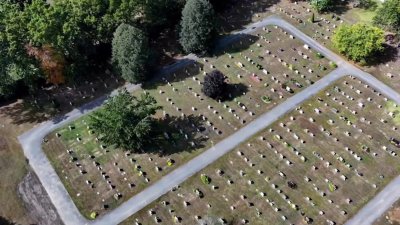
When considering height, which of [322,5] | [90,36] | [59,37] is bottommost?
[322,5]

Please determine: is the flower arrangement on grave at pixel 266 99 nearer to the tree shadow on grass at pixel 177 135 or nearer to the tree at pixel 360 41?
the tree shadow on grass at pixel 177 135

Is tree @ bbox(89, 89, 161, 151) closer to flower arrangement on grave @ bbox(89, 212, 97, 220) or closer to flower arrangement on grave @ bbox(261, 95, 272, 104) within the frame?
flower arrangement on grave @ bbox(89, 212, 97, 220)

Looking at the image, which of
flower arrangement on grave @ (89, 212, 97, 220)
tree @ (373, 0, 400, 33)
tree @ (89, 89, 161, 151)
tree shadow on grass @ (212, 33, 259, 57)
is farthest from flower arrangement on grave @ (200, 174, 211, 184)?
tree @ (373, 0, 400, 33)

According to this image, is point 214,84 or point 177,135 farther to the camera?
point 214,84

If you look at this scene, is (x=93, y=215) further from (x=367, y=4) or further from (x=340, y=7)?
(x=367, y=4)

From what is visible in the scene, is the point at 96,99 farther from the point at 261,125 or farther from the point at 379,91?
the point at 379,91

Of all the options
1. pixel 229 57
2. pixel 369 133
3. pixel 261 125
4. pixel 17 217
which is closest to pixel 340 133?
pixel 369 133

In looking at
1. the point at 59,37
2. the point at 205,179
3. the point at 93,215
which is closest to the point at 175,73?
the point at 59,37
